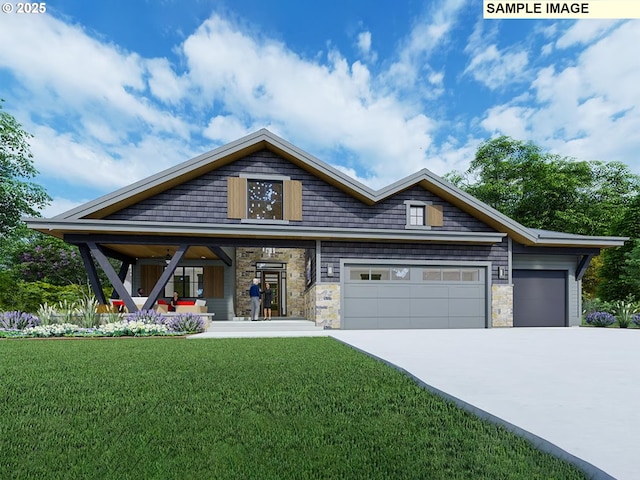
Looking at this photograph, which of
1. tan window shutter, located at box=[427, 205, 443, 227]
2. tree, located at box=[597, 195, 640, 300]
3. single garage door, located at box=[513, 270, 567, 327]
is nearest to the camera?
tan window shutter, located at box=[427, 205, 443, 227]

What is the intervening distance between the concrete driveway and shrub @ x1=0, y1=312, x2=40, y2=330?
9130 mm

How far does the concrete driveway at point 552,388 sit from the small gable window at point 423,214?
659cm

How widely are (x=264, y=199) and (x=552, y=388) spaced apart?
10769 millimetres

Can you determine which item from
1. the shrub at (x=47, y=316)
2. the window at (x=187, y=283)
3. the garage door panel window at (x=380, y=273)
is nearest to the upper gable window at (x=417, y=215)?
the garage door panel window at (x=380, y=273)

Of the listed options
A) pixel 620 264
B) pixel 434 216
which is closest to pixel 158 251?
pixel 434 216

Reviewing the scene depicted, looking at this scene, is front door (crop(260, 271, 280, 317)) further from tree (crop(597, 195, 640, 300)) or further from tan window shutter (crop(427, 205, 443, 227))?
tree (crop(597, 195, 640, 300))

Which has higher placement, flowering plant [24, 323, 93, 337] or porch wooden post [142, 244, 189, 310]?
porch wooden post [142, 244, 189, 310]

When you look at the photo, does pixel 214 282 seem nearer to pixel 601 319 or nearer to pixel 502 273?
pixel 502 273

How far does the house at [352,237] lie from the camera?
12266mm

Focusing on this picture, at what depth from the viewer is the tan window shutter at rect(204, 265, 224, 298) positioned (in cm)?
1666

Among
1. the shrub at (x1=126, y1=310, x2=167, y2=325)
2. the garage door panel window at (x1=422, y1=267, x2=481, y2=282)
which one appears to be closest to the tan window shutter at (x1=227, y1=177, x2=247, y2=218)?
the shrub at (x1=126, y1=310, x2=167, y2=325)

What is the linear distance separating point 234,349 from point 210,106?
2785 cm

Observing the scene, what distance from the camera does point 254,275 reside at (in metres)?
17.8

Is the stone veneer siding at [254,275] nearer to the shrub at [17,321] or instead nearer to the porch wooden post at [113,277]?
the porch wooden post at [113,277]
